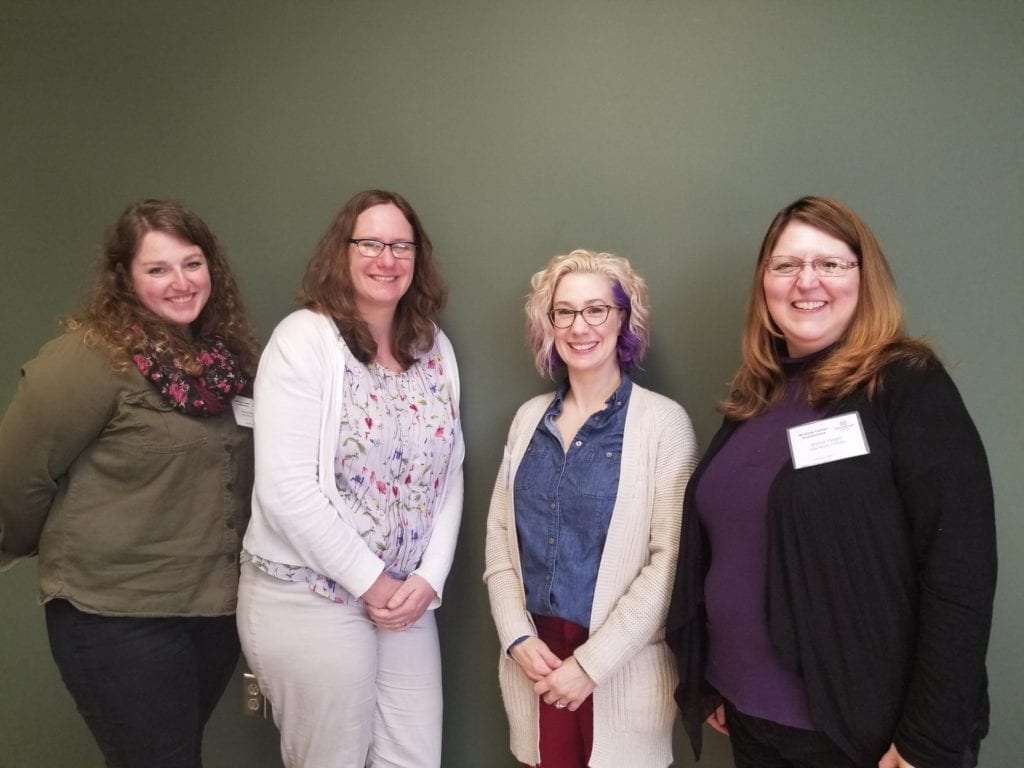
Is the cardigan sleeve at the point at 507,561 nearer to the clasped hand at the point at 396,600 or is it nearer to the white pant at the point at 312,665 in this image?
the clasped hand at the point at 396,600

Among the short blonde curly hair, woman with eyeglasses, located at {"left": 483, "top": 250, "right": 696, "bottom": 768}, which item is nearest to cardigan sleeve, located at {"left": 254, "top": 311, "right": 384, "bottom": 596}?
woman with eyeglasses, located at {"left": 483, "top": 250, "right": 696, "bottom": 768}

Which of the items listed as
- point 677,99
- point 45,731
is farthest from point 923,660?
point 45,731

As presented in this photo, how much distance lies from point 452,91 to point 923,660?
1.75 meters

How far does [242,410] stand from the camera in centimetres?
169

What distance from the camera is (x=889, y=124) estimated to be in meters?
1.52

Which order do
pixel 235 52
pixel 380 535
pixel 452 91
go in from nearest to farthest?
pixel 380 535 < pixel 452 91 < pixel 235 52

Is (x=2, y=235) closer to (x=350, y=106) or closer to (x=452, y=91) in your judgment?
(x=350, y=106)

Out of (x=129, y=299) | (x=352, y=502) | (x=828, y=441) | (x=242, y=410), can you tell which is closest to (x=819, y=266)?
(x=828, y=441)

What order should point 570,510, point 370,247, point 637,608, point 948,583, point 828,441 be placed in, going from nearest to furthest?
point 948,583 → point 828,441 → point 637,608 → point 570,510 → point 370,247

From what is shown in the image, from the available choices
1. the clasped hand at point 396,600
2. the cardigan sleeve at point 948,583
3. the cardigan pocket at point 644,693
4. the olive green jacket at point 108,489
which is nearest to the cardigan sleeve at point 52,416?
the olive green jacket at point 108,489

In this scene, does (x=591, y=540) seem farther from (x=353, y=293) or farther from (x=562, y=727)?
(x=353, y=293)

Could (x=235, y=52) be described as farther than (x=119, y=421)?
Yes

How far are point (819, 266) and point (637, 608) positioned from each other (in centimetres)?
78

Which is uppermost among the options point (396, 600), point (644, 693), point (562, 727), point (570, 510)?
point (570, 510)
